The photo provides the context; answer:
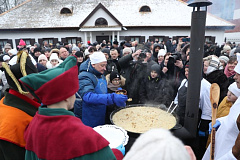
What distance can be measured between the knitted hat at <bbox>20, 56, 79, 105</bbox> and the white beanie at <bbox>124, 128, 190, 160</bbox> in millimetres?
769

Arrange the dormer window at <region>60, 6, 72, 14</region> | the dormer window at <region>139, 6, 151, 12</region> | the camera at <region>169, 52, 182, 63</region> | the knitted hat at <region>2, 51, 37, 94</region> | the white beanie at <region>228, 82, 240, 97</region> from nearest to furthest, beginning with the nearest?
1. the knitted hat at <region>2, 51, 37, 94</region>
2. the white beanie at <region>228, 82, 240, 97</region>
3. the camera at <region>169, 52, 182, 63</region>
4. the dormer window at <region>139, 6, 151, 12</region>
5. the dormer window at <region>60, 6, 72, 14</region>

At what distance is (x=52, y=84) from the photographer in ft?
4.10

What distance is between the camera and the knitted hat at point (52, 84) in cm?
125

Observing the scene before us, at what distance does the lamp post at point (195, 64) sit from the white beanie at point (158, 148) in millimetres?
2094

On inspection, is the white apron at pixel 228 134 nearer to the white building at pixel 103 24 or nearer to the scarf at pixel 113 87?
the scarf at pixel 113 87

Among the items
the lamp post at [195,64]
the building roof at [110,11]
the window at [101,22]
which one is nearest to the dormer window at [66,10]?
the building roof at [110,11]

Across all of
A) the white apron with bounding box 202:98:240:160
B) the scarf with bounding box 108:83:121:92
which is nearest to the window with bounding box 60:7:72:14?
the scarf with bounding box 108:83:121:92

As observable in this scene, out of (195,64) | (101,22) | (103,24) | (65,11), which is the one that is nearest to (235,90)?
(195,64)

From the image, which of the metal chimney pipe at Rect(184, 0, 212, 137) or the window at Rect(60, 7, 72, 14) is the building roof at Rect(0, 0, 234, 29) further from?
the metal chimney pipe at Rect(184, 0, 212, 137)

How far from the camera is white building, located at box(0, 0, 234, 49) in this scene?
19.6 metres

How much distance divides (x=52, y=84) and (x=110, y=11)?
73.7ft

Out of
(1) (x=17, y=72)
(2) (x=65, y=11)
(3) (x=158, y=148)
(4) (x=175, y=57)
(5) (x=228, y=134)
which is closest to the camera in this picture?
(3) (x=158, y=148)

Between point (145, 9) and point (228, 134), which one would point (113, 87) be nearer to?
point (228, 134)

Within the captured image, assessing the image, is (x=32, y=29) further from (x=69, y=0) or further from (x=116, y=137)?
(x=116, y=137)
